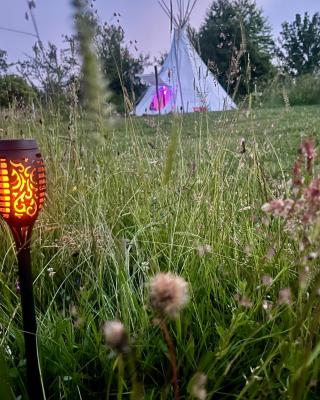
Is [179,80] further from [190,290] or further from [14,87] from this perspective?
[14,87]

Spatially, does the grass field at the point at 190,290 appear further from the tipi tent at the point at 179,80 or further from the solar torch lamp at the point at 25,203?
the tipi tent at the point at 179,80

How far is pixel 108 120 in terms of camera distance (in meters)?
0.68

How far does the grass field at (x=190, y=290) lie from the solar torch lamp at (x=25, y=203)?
5cm

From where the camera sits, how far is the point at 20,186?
76 centimetres

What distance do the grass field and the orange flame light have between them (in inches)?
4.9

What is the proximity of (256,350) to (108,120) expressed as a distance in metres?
0.51

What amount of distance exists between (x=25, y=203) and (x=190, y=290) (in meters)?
0.40

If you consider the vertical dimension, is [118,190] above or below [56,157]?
below

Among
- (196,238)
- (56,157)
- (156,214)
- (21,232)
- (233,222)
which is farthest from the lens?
(56,157)

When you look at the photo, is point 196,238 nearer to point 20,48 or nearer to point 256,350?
point 256,350

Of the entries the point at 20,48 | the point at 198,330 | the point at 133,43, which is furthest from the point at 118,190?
the point at 198,330

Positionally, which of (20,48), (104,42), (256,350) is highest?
(20,48)

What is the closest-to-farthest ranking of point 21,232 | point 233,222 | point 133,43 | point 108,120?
point 108,120 → point 21,232 → point 233,222 → point 133,43

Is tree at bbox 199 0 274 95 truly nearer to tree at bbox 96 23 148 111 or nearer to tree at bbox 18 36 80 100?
tree at bbox 96 23 148 111
